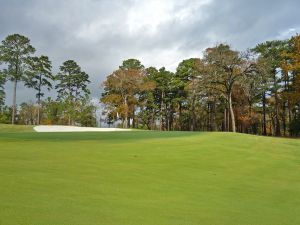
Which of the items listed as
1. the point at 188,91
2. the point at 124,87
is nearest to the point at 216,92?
the point at 188,91

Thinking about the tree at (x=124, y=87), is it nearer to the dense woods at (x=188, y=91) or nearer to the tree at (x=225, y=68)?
the dense woods at (x=188, y=91)

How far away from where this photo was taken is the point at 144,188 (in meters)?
8.48

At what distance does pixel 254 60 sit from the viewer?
38.5m

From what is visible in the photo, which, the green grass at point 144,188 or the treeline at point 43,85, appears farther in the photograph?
the treeline at point 43,85

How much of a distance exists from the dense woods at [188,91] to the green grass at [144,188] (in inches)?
982

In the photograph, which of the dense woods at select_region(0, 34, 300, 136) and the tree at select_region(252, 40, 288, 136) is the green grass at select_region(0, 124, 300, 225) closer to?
the dense woods at select_region(0, 34, 300, 136)

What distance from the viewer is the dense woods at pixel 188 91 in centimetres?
3916

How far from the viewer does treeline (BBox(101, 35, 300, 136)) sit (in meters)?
38.7

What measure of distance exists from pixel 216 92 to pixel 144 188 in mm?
40278

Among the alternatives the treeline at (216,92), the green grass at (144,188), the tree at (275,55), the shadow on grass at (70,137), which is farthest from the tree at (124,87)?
the green grass at (144,188)

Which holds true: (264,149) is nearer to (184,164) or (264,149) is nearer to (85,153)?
(184,164)

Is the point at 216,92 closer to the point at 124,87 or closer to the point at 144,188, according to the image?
the point at 124,87

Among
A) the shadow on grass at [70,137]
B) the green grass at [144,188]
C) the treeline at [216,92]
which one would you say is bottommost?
the green grass at [144,188]

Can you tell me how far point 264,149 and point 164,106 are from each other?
55.8 m
